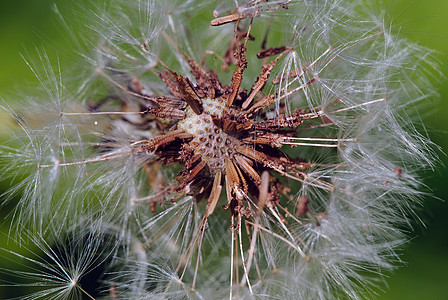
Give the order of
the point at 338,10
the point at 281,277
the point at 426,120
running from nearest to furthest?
the point at 281,277, the point at 338,10, the point at 426,120

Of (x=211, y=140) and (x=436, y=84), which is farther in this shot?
(x=436, y=84)

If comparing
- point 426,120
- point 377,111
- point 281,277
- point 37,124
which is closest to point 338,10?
point 377,111

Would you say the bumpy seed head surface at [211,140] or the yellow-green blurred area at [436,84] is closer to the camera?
the bumpy seed head surface at [211,140]

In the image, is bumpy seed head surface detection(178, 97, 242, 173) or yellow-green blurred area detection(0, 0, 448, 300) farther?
yellow-green blurred area detection(0, 0, 448, 300)

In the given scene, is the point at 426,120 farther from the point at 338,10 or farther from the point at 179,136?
the point at 179,136

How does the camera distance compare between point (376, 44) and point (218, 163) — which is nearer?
point (218, 163)

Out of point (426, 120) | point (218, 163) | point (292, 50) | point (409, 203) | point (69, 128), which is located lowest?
point (409, 203)

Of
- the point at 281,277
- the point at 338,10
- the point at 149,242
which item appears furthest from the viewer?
the point at 149,242

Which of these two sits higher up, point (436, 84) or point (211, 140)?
point (211, 140)
